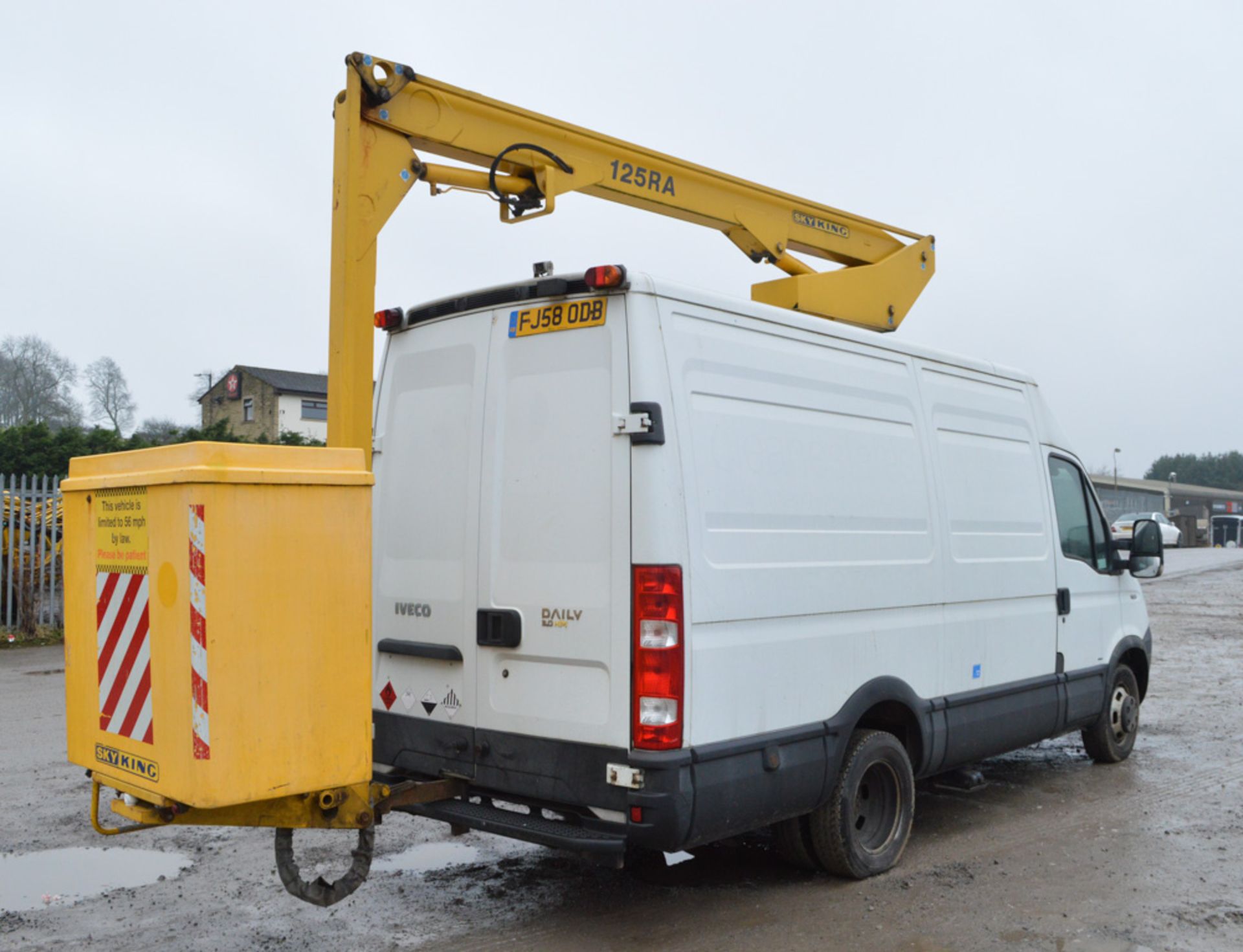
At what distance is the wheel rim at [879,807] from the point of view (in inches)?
209

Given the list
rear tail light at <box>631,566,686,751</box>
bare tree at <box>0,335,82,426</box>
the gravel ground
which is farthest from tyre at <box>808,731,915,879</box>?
bare tree at <box>0,335,82,426</box>

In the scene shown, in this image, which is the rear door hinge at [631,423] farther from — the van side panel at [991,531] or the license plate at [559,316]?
the van side panel at [991,531]

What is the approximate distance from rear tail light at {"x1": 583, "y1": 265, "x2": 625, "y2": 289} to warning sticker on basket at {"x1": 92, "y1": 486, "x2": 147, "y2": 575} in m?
1.82

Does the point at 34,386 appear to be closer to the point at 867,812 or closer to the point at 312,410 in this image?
the point at 312,410

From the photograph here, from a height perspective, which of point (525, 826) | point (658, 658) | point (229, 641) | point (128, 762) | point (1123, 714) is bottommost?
point (1123, 714)

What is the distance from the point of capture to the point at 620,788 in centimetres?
416

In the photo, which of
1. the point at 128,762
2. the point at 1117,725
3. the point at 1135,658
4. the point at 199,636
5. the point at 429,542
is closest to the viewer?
the point at 199,636

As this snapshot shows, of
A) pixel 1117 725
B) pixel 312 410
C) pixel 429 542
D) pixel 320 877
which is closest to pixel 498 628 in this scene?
pixel 429 542

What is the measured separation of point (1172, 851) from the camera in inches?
225

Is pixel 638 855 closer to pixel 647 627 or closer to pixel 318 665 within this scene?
pixel 647 627

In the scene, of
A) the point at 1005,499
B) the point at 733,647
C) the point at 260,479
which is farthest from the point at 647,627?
the point at 1005,499

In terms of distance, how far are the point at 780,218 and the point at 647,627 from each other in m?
4.21

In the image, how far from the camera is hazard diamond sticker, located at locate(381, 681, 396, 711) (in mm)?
5125

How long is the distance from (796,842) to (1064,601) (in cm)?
279
